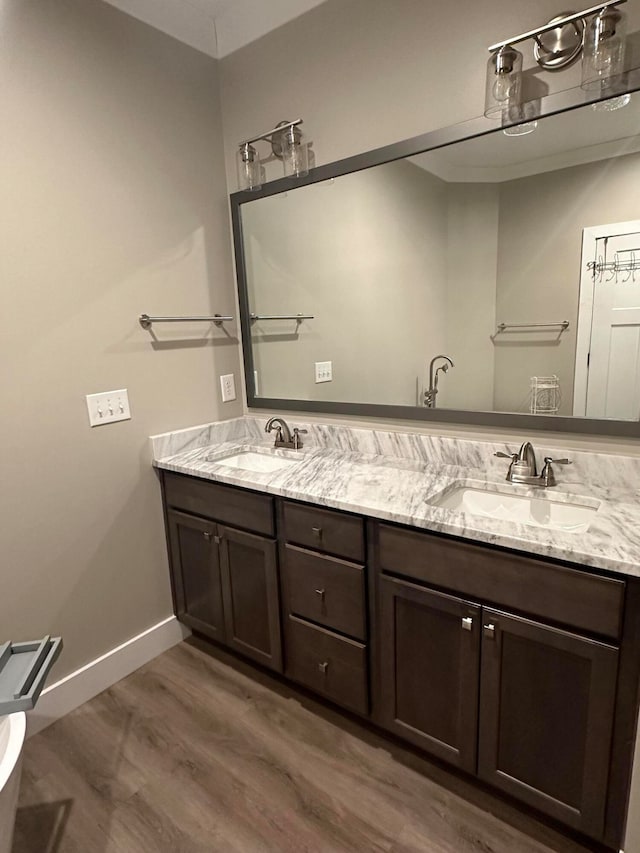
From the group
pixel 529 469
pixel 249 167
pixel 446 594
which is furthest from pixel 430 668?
pixel 249 167

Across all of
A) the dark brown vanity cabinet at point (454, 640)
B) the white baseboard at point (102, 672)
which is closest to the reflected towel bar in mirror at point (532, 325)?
the dark brown vanity cabinet at point (454, 640)

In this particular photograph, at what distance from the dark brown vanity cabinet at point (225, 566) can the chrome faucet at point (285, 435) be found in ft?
1.51

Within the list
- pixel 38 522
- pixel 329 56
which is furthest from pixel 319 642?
pixel 329 56

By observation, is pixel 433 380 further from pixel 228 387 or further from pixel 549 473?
pixel 228 387

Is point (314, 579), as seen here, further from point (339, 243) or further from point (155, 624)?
point (339, 243)

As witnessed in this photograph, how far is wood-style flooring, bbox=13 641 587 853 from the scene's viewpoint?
140 centimetres

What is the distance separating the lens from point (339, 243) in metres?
2.17

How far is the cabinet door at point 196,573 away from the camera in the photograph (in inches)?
80.8

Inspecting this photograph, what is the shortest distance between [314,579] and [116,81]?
205 cm

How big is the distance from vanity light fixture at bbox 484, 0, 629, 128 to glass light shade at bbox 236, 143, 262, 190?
102 centimetres

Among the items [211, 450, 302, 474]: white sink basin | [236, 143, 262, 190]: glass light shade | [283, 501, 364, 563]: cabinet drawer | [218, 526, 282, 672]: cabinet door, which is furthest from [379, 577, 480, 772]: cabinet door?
[236, 143, 262, 190]: glass light shade

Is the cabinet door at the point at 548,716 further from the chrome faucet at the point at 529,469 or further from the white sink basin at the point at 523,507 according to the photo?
the chrome faucet at the point at 529,469

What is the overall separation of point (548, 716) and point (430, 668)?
0.33 meters

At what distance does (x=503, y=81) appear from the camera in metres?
1.49
